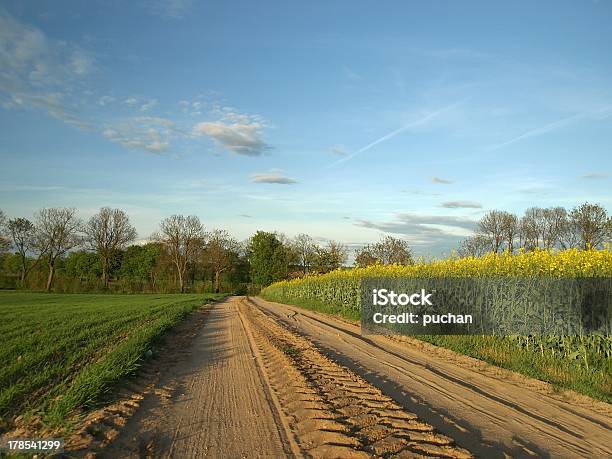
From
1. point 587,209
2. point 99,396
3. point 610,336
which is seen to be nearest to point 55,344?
point 99,396

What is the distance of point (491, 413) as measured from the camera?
5863 millimetres

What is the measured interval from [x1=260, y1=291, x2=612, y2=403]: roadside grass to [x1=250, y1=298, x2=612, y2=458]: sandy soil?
12.9 inches

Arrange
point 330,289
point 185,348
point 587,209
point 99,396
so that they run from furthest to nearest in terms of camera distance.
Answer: point 587,209
point 330,289
point 185,348
point 99,396

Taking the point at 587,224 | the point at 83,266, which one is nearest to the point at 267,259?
the point at 83,266

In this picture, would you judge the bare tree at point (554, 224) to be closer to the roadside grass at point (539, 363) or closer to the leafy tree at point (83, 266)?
the roadside grass at point (539, 363)

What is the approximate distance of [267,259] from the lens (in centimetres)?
7725

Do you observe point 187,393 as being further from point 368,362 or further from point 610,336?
point 610,336

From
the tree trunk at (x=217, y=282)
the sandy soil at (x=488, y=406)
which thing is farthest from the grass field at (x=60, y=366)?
the tree trunk at (x=217, y=282)

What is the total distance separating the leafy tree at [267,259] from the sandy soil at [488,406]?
215 ft

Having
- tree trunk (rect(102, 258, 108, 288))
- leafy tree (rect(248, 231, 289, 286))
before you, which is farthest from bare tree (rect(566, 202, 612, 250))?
tree trunk (rect(102, 258, 108, 288))

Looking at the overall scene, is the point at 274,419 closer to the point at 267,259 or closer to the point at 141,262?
the point at 267,259

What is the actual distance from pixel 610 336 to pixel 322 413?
6293 millimetres

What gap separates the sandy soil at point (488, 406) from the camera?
4.84m

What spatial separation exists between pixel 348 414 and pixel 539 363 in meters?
5.64
